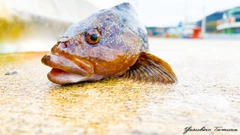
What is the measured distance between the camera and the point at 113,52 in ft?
5.04

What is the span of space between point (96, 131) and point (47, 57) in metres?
0.75

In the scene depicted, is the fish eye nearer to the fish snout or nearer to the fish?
the fish

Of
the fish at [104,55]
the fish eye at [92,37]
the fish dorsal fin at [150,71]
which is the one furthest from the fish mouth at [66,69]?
the fish dorsal fin at [150,71]

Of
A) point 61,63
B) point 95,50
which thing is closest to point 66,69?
point 61,63

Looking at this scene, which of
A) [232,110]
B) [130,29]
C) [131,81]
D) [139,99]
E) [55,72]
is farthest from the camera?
[130,29]

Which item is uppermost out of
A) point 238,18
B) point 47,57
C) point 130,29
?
point 238,18

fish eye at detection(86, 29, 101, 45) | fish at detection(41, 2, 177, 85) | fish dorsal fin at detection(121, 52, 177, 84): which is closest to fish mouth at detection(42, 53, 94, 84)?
fish at detection(41, 2, 177, 85)

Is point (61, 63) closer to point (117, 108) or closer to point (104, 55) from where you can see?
point (104, 55)

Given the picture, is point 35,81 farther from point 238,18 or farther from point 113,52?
point 238,18

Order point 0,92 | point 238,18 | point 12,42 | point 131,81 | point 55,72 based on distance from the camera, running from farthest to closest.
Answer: point 238,18, point 12,42, point 131,81, point 55,72, point 0,92

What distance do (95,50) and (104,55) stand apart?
7 centimetres

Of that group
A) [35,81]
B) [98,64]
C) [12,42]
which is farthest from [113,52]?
[12,42]

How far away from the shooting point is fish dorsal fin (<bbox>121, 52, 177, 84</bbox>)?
5.30ft

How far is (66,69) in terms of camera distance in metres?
1.37
